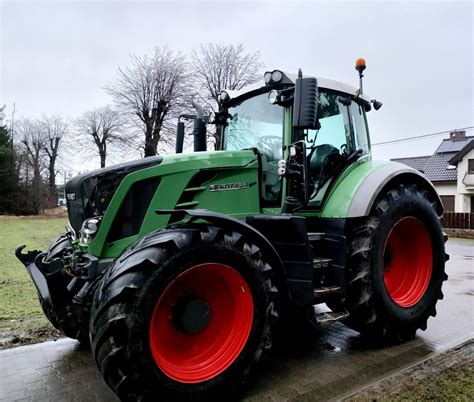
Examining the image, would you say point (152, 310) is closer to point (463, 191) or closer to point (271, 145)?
point (271, 145)

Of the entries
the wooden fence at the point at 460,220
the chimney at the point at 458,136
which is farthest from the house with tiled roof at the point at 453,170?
the wooden fence at the point at 460,220

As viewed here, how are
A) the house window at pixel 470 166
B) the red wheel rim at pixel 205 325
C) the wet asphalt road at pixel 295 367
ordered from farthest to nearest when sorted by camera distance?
the house window at pixel 470 166, the wet asphalt road at pixel 295 367, the red wheel rim at pixel 205 325

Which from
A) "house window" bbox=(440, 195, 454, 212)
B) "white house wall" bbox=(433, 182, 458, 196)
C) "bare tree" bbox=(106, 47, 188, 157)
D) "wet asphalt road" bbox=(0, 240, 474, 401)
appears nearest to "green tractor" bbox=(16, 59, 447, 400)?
"wet asphalt road" bbox=(0, 240, 474, 401)

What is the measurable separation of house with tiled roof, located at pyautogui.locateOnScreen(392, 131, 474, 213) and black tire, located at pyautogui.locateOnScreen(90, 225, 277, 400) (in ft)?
98.8

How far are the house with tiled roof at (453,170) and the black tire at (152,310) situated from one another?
98.8 feet

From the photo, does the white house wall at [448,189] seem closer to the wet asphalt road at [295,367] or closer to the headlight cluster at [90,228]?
the wet asphalt road at [295,367]

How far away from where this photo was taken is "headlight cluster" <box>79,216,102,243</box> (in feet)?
10.6

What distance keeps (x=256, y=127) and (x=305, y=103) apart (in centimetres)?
99

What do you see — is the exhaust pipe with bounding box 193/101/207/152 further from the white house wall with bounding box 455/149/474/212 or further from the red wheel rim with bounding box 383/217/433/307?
the white house wall with bounding box 455/149/474/212

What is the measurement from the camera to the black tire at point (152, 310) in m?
2.47

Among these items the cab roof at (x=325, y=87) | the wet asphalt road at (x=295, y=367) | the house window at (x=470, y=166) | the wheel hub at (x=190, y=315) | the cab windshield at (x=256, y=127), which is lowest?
the wet asphalt road at (x=295, y=367)

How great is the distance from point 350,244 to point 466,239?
17.4 metres

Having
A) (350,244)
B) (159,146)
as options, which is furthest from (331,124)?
(159,146)

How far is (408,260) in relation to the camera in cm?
452
